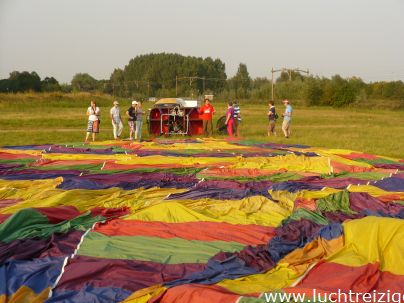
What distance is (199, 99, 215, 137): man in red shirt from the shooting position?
15.4 m

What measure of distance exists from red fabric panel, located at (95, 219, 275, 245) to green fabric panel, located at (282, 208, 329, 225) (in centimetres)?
28

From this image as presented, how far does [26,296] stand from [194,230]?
1.84 m

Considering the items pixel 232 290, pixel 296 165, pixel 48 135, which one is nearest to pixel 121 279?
pixel 232 290

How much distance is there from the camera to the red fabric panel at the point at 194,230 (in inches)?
183

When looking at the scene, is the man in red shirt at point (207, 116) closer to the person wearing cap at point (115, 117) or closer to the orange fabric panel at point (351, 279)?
the person wearing cap at point (115, 117)

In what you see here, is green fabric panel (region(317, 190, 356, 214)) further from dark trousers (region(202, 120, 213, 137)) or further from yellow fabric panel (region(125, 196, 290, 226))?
dark trousers (region(202, 120, 213, 137))

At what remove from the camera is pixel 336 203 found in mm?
5562

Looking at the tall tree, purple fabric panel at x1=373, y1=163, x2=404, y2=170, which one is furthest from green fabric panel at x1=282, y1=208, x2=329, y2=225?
the tall tree

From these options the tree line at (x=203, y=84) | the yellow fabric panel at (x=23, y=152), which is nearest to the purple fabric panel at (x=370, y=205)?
the yellow fabric panel at (x=23, y=152)

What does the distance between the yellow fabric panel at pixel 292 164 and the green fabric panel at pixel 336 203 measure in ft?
7.53

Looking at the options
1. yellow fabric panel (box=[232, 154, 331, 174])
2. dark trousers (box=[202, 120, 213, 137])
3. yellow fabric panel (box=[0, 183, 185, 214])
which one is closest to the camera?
yellow fabric panel (box=[0, 183, 185, 214])

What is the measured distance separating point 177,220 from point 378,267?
214 cm

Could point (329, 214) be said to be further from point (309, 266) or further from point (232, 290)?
point (232, 290)

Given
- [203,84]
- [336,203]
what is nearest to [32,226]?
[336,203]
